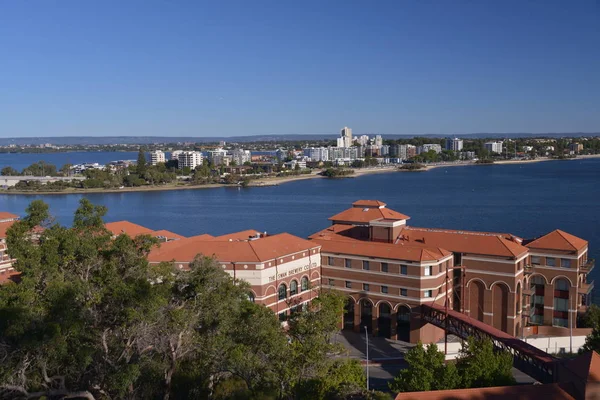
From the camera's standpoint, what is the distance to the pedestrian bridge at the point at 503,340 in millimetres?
16547

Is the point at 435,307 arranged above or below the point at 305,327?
below

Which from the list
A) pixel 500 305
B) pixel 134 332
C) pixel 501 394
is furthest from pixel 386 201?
pixel 134 332

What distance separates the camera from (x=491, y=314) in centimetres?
2364

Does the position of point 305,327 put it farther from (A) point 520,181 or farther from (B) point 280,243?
(A) point 520,181

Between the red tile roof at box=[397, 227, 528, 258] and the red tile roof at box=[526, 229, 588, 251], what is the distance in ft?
3.05

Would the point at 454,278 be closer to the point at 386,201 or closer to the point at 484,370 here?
the point at 484,370

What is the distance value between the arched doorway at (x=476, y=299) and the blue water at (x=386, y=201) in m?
12.8

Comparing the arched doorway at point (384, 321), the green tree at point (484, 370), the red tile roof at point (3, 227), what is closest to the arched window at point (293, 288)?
the arched doorway at point (384, 321)

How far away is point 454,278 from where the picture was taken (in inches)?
952

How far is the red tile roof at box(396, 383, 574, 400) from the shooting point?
40.4 feet

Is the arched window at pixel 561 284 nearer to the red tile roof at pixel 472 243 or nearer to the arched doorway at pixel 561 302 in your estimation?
the arched doorway at pixel 561 302

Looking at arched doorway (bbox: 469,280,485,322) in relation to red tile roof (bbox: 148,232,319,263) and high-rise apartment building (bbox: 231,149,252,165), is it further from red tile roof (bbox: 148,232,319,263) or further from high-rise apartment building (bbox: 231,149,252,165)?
high-rise apartment building (bbox: 231,149,252,165)

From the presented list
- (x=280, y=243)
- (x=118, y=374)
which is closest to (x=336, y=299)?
(x=280, y=243)

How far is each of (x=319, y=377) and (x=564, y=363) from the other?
5.99 meters
